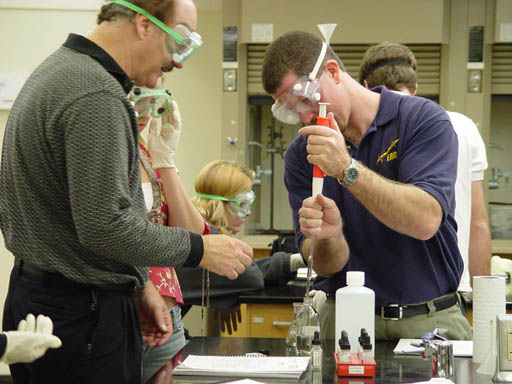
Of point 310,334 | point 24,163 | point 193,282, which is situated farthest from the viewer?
point 193,282

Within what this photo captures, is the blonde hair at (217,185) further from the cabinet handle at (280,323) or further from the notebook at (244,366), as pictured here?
the notebook at (244,366)

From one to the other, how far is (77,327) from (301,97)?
937 mm

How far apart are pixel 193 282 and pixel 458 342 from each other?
1.59 meters

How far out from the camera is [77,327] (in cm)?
158

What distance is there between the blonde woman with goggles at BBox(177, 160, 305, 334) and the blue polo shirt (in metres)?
1.29

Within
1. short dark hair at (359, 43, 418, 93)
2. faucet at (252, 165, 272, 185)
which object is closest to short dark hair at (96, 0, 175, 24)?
short dark hair at (359, 43, 418, 93)

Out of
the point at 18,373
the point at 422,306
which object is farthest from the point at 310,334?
the point at 18,373

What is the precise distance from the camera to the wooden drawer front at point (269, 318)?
3.45 metres

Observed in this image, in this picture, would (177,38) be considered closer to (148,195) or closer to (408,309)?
(148,195)

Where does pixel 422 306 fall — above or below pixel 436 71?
below

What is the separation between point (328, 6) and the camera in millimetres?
4633

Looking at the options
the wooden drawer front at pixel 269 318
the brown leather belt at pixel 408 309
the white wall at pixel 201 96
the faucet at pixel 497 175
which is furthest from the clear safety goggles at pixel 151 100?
→ the faucet at pixel 497 175

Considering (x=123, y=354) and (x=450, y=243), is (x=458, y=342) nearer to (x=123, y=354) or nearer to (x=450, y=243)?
(x=450, y=243)

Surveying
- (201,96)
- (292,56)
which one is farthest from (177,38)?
(201,96)
